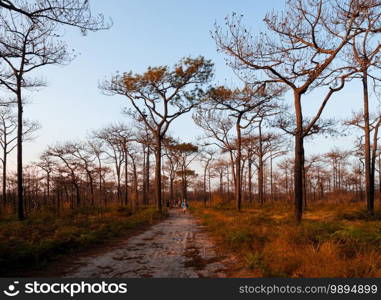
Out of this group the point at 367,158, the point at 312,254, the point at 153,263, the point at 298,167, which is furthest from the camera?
the point at 367,158

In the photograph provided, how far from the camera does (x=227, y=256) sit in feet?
18.9

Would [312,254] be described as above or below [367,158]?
below

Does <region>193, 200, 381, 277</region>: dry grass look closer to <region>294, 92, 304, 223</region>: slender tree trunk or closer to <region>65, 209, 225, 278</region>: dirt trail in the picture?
<region>65, 209, 225, 278</region>: dirt trail

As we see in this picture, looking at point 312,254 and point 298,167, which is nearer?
point 312,254

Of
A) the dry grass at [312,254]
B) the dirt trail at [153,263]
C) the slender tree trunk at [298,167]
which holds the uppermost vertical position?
the slender tree trunk at [298,167]

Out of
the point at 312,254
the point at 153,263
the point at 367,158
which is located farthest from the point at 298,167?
the point at 367,158

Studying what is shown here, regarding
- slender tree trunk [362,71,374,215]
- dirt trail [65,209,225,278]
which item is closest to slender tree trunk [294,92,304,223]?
dirt trail [65,209,225,278]

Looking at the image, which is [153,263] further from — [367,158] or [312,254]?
[367,158]

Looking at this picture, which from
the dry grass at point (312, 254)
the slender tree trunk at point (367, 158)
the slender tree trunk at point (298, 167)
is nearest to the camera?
the dry grass at point (312, 254)

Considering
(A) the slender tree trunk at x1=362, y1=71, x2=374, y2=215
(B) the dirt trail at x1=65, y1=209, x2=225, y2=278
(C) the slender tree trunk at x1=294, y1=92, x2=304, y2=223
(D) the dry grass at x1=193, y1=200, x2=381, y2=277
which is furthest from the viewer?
(A) the slender tree trunk at x1=362, y1=71, x2=374, y2=215

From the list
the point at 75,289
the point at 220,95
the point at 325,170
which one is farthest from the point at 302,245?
the point at 325,170

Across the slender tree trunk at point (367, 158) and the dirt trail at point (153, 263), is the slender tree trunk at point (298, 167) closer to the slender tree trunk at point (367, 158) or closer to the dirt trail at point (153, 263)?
the dirt trail at point (153, 263)

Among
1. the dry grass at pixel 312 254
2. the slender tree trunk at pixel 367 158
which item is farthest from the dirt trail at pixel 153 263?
the slender tree trunk at pixel 367 158

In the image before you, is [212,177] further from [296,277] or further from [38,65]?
[296,277]
